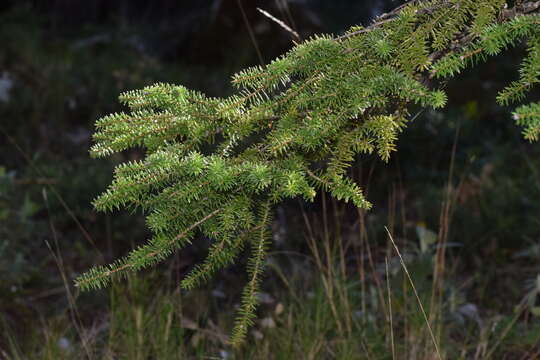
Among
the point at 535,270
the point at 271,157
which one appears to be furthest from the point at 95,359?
the point at 535,270

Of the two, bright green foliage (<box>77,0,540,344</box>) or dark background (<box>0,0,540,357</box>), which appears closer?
bright green foliage (<box>77,0,540,344</box>)

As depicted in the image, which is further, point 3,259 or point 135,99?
point 3,259

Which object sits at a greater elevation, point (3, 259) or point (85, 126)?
point (85, 126)

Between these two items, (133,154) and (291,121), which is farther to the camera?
(133,154)

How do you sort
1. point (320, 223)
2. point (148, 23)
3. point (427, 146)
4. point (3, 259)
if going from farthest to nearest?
point (148, 23) < point (427, 146) < point (320, 223) < point (3, 259)

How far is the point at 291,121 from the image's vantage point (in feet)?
6.13

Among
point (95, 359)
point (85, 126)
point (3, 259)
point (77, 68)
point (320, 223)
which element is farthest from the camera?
point (77, 68)

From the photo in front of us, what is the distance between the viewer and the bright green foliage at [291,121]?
5.78ft

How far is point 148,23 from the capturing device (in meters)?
9.48

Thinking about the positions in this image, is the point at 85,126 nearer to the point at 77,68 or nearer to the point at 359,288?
the point at 77,68

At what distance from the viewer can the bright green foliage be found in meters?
1.76

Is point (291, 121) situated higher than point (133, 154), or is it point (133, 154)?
point (133, 154)

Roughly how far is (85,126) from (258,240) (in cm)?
463

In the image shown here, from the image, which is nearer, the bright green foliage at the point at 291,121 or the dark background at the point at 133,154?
the bright green foliage at the point at 291,121
